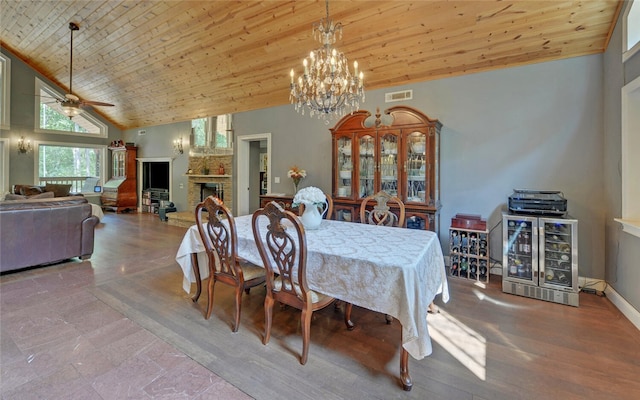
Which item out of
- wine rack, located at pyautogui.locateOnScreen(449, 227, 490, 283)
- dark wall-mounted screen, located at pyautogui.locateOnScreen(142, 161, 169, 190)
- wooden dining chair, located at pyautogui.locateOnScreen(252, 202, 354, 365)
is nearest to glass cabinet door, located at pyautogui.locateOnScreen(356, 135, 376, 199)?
wine rack, located at pyautogui.locateOnScreen(449, 227, 490, 283)

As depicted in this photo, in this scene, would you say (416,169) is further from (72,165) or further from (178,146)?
(72,165)

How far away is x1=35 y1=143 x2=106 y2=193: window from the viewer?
8078 millimetres

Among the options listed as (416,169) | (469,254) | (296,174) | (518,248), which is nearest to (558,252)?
(518,248)

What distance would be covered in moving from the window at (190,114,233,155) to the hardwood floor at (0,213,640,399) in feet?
13.3

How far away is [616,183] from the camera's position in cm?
286

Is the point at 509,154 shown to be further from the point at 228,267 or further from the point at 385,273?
the point at 228,267

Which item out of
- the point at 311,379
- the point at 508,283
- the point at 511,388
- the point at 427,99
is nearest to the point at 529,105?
the point at 427,99

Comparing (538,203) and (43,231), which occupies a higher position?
(538,203)

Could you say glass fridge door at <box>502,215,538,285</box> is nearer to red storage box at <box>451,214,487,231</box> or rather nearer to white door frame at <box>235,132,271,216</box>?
red storage box at <box>451,214,487,231</box>

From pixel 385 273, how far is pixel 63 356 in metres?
2.32

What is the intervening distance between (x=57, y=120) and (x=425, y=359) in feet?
36.0

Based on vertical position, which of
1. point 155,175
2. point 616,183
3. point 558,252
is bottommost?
point 558,252

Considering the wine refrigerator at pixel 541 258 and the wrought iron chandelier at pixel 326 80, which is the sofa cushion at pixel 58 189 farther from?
the wine refrigerator at pixel 541 258

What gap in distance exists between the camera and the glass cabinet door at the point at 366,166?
4.04 m
